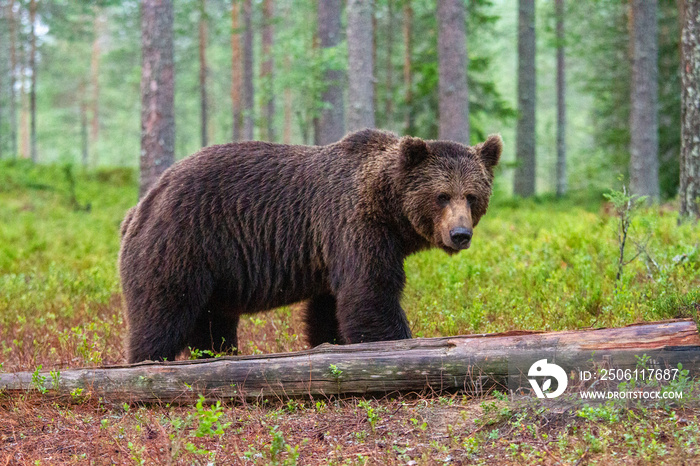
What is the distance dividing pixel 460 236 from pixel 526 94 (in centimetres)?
1856

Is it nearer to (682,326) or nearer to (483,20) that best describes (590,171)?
(483,20)

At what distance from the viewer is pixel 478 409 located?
4.26 metres

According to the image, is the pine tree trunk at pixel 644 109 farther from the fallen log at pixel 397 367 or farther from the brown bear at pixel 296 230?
the fallen log at pixel 397 367

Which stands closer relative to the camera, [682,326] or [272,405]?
[682,326]

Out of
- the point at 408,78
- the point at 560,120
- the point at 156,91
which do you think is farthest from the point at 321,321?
the point at 560,120

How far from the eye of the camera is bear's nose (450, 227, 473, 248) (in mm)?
5070

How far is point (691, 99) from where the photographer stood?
9055 mm

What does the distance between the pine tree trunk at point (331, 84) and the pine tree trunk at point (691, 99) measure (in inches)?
322

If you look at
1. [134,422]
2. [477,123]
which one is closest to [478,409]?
[134,422]

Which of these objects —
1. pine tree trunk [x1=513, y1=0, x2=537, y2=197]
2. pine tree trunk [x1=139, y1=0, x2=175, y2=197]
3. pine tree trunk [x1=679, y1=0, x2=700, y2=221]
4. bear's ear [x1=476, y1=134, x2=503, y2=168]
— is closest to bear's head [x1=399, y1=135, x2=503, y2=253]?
bear's ear [x1=476, y1=134, x2=503, y2=168]

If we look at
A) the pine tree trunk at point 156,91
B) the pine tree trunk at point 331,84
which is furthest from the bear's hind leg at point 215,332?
the pine tree trunk at point 331,84

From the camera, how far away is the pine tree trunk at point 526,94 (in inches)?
867

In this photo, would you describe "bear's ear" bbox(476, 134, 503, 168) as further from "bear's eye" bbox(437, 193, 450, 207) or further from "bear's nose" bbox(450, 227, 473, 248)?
"bear's nose" bbox(450, 227, 473, 248)

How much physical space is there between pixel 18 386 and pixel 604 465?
4057 millimetres
